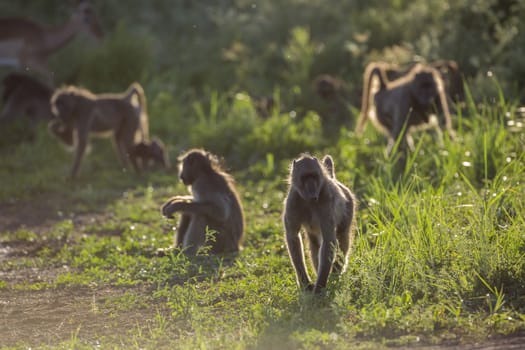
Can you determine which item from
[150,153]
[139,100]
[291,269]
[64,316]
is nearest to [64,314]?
[64,316]

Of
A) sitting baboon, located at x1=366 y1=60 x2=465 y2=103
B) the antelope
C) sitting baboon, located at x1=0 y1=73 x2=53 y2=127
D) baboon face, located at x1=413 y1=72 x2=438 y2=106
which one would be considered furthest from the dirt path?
the antelope

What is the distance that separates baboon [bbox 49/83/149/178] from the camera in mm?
12219

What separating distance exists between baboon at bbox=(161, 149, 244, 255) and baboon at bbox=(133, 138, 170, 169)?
168 inches

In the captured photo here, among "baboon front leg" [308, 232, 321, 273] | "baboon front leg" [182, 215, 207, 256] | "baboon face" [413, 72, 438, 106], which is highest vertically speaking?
"baboon face" [413, 72, 438, 106]

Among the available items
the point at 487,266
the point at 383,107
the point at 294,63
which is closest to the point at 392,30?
the point at 294,63

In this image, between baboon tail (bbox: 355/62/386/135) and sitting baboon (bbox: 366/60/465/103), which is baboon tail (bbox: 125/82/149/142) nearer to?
baboon tail (bbox: 355/62/386/135)

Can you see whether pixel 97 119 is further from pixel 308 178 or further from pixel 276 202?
pixel 308 178

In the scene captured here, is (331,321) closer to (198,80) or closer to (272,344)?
(272,344)

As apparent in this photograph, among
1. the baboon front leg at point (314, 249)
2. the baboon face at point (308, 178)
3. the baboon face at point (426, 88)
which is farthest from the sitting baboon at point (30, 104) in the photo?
the baboon face at point (308, 178)

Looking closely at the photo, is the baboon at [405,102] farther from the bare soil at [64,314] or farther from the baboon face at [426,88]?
the bare soil at [64,314]

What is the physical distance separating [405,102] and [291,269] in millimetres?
4002

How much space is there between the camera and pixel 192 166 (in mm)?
8102

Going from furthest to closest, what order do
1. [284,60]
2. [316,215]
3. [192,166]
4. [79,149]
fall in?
1. [284,60]
2. [79,149]
3. [192,166]
4. [316,215]

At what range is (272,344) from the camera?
531 cm
